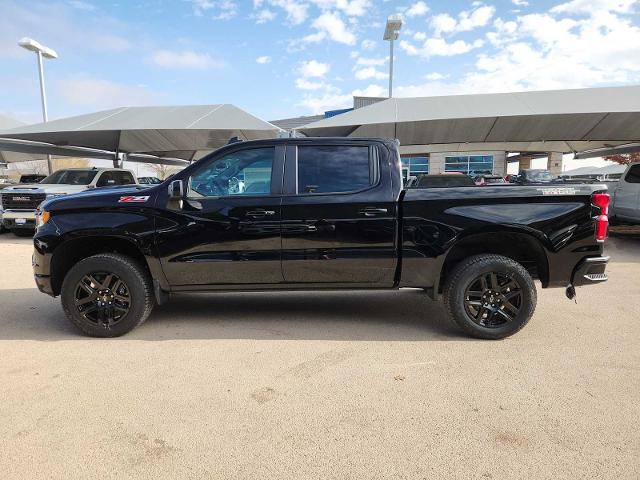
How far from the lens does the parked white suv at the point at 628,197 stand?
9.33 metres

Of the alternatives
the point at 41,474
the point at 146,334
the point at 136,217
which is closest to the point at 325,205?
the point at 136,217

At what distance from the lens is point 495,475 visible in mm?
2230

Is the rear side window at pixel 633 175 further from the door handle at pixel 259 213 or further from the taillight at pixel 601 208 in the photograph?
the door handle at pixel 259 213

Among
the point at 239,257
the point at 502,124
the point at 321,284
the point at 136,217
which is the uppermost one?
the point at 502,124

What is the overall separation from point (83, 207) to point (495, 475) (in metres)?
3.99

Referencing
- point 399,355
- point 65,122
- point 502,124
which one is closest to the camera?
point 399,355

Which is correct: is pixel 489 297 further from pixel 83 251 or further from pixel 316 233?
pixel 83 251

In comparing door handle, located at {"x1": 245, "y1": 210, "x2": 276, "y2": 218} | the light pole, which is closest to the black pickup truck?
door handle, located at {"x1": 245, "y1": 210, "x2": 276, "y2": 218}

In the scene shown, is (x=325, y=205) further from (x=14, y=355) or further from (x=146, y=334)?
(x=14, y=355)

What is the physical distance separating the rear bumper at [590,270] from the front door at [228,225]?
282 centimetres

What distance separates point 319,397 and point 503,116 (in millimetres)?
10950

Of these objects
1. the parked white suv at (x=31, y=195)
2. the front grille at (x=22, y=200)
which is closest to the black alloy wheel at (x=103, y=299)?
the parked white suv at (x=31, y=195)

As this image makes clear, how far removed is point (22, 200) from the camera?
442 inches

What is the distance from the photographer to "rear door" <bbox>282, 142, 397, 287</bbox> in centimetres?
404
